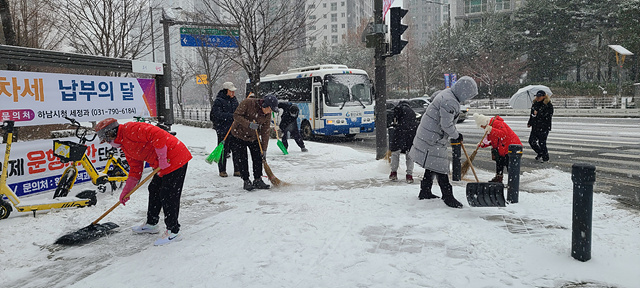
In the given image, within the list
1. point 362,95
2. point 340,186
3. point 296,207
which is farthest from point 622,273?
point 362,95

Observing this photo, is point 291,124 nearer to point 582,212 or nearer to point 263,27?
point 263,27

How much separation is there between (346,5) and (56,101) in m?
94.1

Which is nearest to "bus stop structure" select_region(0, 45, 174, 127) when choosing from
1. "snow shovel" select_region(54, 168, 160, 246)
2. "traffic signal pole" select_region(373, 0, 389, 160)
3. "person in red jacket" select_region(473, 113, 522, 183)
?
"snow shovel" select_region(54, 168, 160, 246)

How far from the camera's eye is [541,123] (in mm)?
9445

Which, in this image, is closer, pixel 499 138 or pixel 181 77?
pixel 499 138

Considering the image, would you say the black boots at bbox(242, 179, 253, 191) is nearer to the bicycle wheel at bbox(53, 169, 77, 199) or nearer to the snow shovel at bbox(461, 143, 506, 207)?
the bicycle wheel at bbox(53, 169, 77, 199)

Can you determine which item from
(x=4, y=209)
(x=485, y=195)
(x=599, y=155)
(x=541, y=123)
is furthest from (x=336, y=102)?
(x=4, y=209)

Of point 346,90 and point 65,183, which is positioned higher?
point 346,90

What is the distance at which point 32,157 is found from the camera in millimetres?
6430

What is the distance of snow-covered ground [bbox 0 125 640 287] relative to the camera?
3.56 m

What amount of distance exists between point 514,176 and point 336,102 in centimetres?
1040

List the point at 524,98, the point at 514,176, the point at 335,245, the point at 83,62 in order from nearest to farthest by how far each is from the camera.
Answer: the point at 335,245
the point at 514,176
the point at 83,62
the point at 524,98

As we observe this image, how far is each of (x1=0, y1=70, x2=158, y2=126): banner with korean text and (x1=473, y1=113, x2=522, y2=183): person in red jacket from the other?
21.3 feet

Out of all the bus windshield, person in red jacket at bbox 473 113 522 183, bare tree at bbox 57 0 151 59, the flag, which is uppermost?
bare tree at bbox 57 0 151 59
